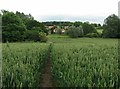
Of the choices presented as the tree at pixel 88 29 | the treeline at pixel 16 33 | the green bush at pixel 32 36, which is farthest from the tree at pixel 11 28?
the tree at pixel 88 29

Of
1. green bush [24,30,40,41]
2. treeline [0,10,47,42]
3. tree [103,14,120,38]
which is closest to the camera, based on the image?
treeline [0,10,47,42]

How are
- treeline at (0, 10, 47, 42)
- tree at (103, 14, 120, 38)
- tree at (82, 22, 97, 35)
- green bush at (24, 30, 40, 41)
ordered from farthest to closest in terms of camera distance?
tree at (82, 22, 97, 35)
tree at (103, 14, 120, 38)
green bush at (24, 30, 40, 41)
treeline at (0, 10, 47, 42)

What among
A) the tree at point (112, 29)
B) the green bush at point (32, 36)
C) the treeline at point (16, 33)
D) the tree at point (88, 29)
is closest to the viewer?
the treeline at point (16, 33)

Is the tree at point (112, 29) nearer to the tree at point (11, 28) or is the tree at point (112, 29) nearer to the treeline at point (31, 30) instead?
the treeline at point (31, 30)

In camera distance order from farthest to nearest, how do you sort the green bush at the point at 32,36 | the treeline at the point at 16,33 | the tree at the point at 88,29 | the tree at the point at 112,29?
the tree at the point at 88,29 < the tree at the point at 112,29 < the green bush at the point at 32,36 < the treeline at the point at 16,33

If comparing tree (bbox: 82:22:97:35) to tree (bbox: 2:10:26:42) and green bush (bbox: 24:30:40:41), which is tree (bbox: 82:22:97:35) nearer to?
tree (bbox: 2:10:26:42)

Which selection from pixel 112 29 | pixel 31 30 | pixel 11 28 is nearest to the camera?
pixel 11 28

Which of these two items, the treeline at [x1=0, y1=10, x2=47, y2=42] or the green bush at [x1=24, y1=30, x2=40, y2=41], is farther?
the green bush at [x1=24, y1=30, x2=40, y2=41]

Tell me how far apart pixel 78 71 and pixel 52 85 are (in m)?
2.25

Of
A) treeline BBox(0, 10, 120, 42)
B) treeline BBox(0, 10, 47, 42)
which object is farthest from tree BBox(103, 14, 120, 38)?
treeline BBox(0, 10, 47, 42)

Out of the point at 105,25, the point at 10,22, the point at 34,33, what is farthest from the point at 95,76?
the point at 105,25

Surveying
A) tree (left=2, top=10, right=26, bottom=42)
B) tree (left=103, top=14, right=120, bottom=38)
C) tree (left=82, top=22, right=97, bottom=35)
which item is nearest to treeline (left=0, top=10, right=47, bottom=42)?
tree (left=2, top=10, right=26, bottom=42)

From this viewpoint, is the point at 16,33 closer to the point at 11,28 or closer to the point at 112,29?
the point at 11,28

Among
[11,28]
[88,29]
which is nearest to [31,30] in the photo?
[11,28]
